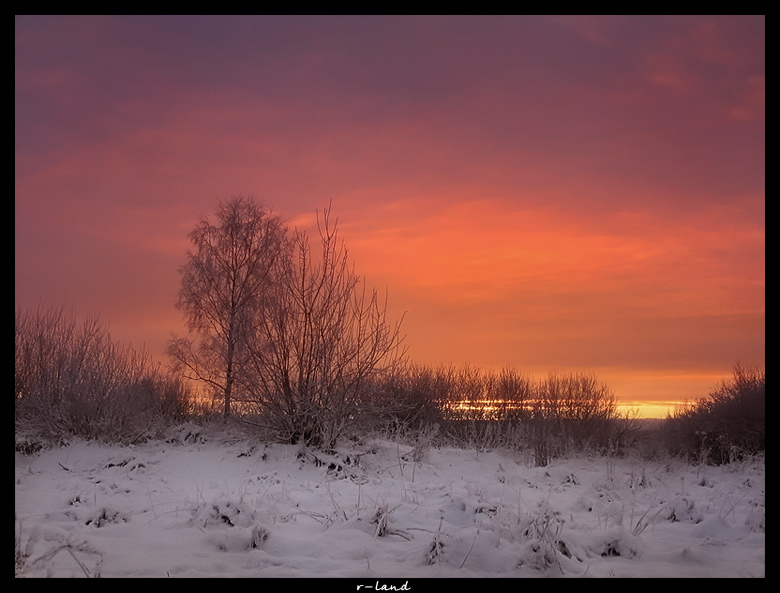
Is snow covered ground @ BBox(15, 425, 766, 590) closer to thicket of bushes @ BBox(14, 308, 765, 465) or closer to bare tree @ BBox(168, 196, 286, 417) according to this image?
thicket of bushes @ BBox(14, 308, 765, 465)

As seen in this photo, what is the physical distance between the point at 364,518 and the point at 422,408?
1282 centimetres

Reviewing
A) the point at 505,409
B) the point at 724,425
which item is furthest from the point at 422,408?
the point at 724,425

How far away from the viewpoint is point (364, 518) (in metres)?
6.05

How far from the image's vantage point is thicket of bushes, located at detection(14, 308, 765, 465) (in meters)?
12.4

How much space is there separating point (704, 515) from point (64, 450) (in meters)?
10.5

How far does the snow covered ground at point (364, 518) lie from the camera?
4.88 meters

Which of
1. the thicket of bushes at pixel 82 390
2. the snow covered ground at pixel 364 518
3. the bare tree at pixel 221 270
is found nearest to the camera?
the snow covered ground at pixel 364 518

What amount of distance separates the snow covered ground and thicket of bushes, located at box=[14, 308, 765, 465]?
4.59 feet

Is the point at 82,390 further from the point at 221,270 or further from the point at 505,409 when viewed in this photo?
the point at 505,409

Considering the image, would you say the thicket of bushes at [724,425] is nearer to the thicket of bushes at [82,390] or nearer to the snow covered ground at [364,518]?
the snow covered ground at [364,518]

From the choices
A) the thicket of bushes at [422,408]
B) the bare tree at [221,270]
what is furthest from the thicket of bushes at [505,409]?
the bare tree at [221,270]

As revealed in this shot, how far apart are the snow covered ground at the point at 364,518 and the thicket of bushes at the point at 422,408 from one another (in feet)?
4.59

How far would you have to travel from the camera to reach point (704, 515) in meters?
6.91
